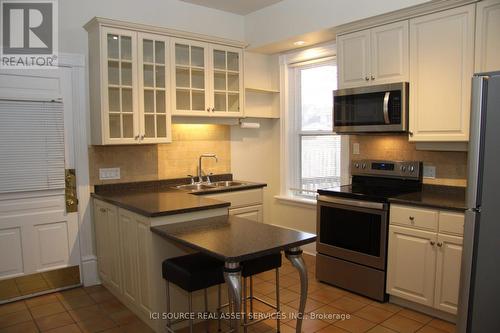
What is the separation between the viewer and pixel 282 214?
4797 mm

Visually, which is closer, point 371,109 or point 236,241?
point 236,241

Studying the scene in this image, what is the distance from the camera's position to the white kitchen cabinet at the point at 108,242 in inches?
127

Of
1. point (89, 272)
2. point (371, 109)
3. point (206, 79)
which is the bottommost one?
point (89, 272)

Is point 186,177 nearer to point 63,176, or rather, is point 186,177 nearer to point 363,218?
point 63,176

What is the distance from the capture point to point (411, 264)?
3006 millimetres

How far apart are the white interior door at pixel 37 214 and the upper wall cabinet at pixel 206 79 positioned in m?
1.02

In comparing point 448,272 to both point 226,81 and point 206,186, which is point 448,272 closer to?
point 206,186

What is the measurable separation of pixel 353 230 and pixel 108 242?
Answer: 2130mm

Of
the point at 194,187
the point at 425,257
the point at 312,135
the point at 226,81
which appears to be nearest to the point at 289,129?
the point at 312,135

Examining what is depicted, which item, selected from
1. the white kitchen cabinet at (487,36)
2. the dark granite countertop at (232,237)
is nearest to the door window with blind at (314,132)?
the white kitchen cabinet at (487,36)

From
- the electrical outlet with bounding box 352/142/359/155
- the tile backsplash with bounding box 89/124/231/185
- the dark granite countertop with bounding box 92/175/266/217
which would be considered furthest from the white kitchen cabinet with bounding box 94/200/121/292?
the electrical outlet with bounding box 352/142/359/155

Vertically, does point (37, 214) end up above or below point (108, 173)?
below

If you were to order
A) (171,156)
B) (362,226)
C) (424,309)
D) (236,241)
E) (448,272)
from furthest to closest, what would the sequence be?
(171,156), (362,226), (424,309), (448,272), (236,241)

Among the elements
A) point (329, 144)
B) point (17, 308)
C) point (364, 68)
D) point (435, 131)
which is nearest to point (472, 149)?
point (435, 131)
